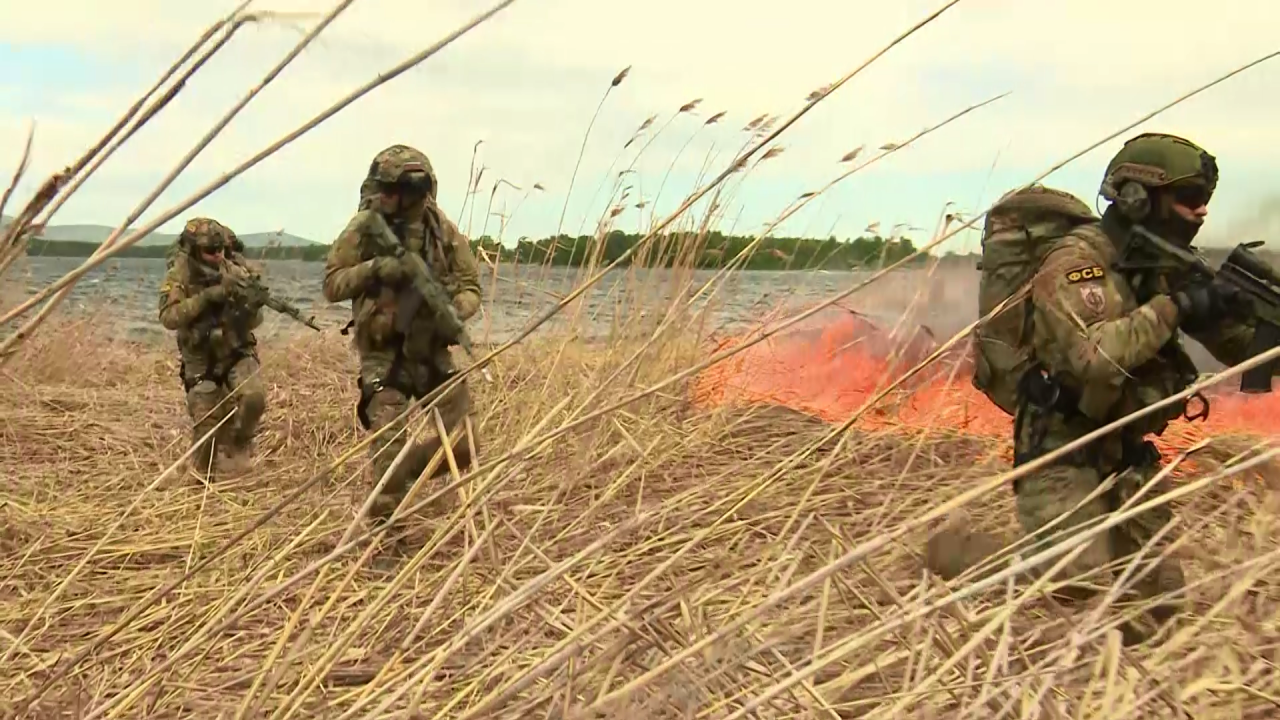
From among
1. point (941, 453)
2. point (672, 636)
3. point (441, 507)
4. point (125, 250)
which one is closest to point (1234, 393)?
point (941, 453)

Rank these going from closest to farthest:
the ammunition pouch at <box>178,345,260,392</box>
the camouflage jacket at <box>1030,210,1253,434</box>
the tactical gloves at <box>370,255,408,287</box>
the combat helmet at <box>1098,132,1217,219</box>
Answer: the camouflage jacket at <box>1030,210,1253,434</box>
the combat helmet at <box>1098,132,1217,219</box>
the tactical gloves at <box>370,255,408,287</box>
the ammunition pouch at <box>178,345,260,392</box>

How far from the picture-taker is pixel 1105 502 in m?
2.63

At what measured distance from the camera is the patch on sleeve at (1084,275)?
98.1 inches

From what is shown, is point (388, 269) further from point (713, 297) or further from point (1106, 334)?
point (1106, 334)

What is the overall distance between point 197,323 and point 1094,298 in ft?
13.7

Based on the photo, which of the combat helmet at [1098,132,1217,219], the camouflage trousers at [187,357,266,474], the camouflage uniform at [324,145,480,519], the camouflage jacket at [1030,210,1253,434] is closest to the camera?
the camouflage jacket at [1030,210,1253,434]

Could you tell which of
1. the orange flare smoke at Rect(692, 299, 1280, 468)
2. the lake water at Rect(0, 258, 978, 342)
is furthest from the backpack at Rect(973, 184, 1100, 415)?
the orange flare smoke at Rect(692, 299, 1280, 468)

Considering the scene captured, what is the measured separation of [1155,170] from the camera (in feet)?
8.29

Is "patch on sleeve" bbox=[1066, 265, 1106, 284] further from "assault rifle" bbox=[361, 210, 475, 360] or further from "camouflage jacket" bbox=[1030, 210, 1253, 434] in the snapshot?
"assault rifle" bbox=[361, 210, 475, 360]

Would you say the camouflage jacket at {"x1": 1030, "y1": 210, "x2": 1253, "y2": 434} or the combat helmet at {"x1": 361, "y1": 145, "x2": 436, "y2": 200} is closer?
the camouflage jacket at {"x1": 1030, "y1": 210, "x2": 1253, "y2": 434}

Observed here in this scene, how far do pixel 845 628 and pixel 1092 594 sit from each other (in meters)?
0.97

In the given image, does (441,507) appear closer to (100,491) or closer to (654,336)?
(100,491)

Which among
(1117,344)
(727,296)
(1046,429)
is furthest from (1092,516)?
(727,296)

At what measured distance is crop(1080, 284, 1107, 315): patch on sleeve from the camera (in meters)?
2.47
